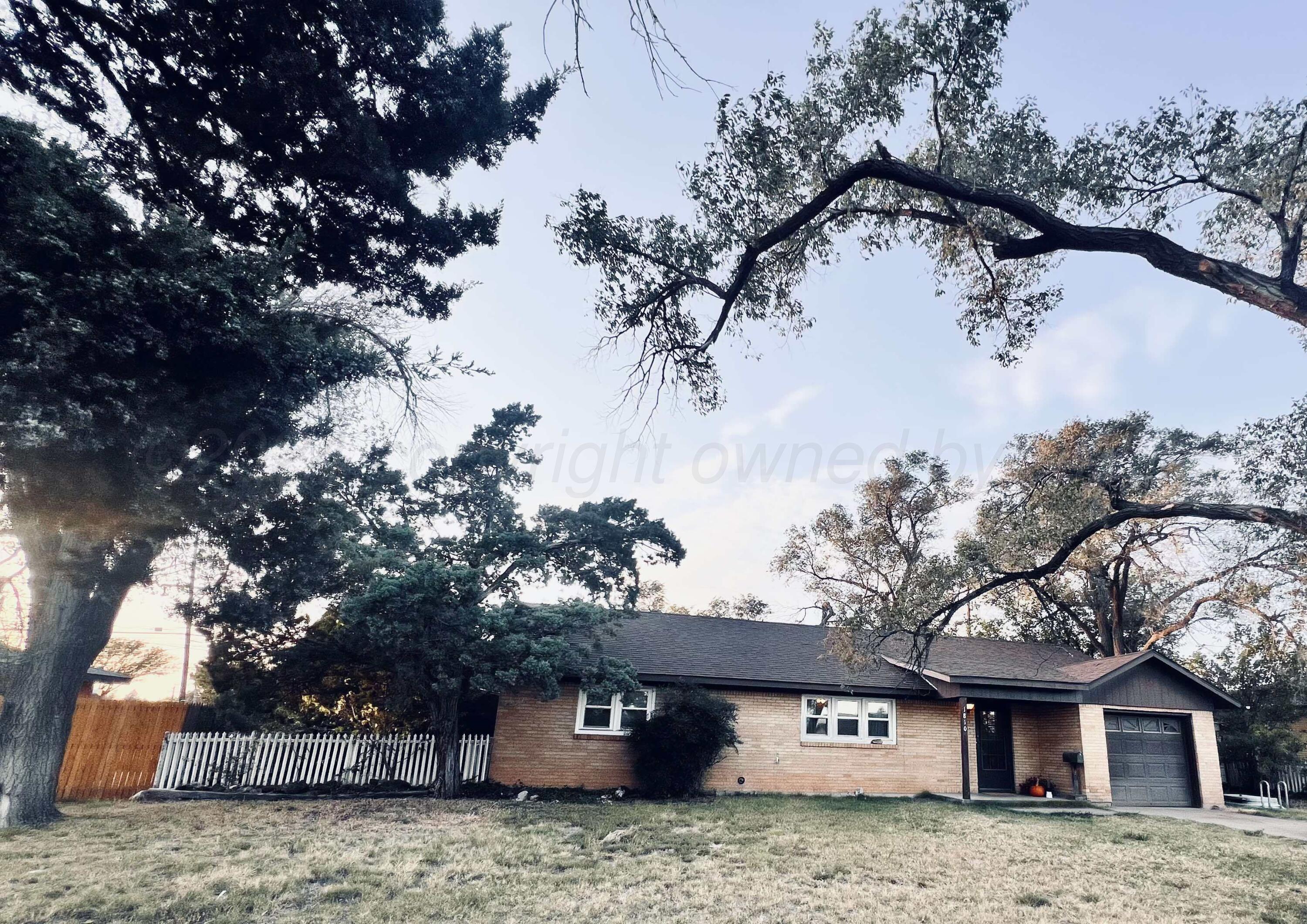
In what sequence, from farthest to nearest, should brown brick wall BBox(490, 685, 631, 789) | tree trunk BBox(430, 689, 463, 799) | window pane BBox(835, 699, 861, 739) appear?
1. window pane BBox(835, 699, 861, 739)
2. brown brick wall BBox(490, 685, 631, 789)
3. tree trunk BBox(430, 689, 463, 799)

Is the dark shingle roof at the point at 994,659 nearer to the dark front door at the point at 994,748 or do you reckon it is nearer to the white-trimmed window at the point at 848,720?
the dark front door at the point at 994,748

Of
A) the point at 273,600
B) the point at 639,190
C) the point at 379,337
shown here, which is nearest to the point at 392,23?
the point at 639,190

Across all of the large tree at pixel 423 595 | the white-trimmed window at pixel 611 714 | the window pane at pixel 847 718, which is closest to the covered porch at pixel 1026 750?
the window pane at pixel 847 718

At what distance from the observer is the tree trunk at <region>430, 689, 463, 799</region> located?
43.5ft

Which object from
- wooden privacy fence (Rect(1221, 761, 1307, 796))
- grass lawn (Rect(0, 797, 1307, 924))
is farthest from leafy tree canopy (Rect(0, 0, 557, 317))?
wooden privacy fence (Rect(1221, 761, 1307, 796))

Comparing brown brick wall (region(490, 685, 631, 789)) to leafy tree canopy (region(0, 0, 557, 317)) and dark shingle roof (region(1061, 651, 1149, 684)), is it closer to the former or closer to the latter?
leafy tree canopy (region(0, 0, 557, 317))

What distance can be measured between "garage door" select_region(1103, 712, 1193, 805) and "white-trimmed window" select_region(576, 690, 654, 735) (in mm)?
12173

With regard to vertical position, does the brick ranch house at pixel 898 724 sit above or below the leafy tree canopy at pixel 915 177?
below

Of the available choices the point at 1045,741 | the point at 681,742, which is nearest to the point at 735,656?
the point at 681,742

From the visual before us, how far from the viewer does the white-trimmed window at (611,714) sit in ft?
49.4

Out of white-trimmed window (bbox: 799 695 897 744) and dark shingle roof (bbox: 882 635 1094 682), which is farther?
dark shingle roof (bbox: 882 635 1094 682)

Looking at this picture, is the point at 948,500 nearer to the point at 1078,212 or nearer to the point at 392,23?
the point at 1078,212

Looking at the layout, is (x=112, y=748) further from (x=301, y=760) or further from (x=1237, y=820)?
(x=1237, y=820)

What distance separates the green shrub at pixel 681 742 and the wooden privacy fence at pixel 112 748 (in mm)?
9442
